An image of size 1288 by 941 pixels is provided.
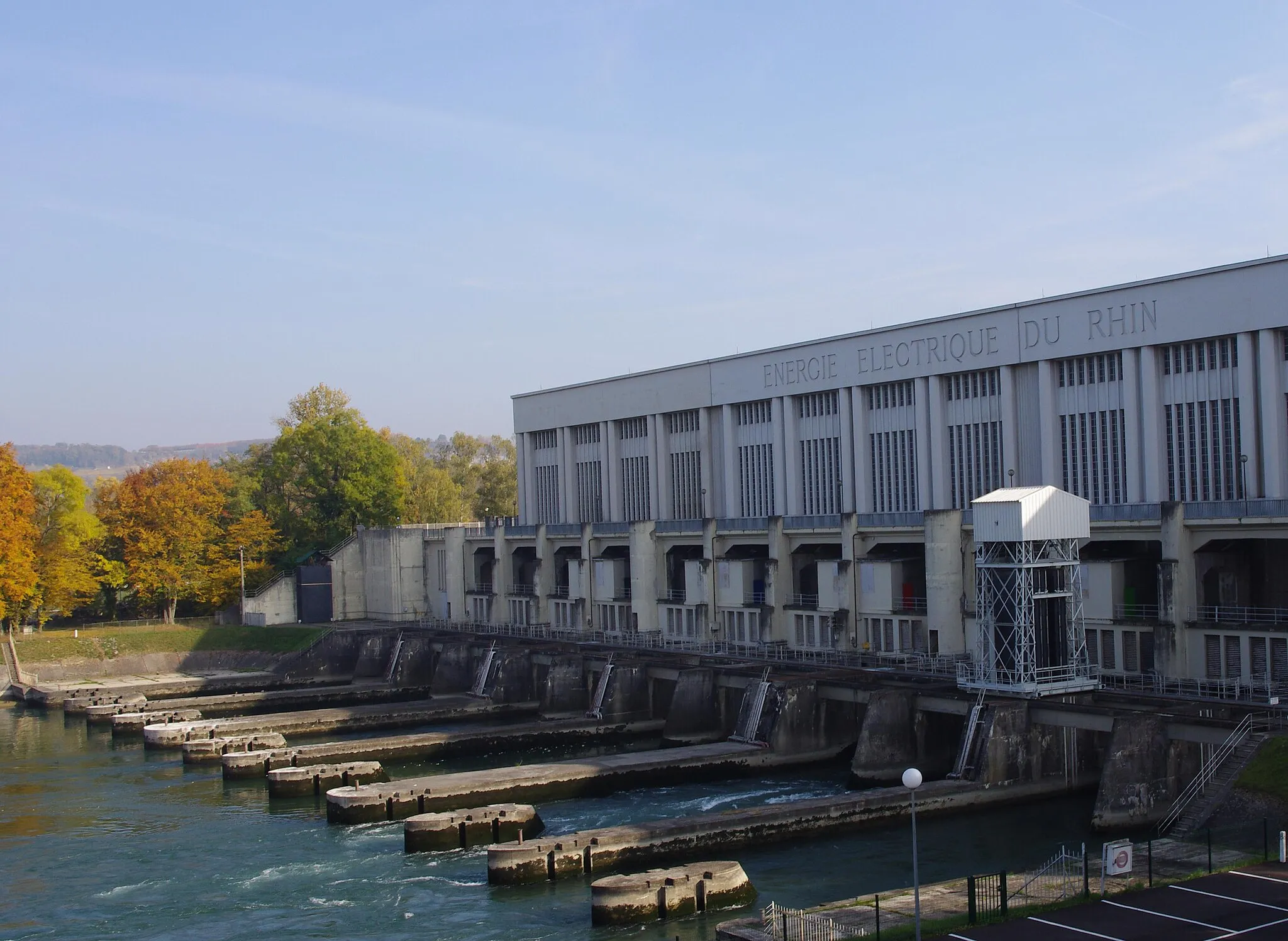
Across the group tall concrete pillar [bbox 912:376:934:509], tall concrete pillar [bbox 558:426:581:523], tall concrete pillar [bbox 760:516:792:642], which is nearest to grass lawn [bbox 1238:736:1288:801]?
tall concrete pillar [bbox 912:376:934:509]

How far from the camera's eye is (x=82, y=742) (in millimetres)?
61438

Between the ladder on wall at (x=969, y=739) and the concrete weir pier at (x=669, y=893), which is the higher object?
the ladder on wall at (x=969, y=739)

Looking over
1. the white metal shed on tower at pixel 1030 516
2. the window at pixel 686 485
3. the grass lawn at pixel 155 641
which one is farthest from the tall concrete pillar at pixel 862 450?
the grass lawn at pixel 155 641

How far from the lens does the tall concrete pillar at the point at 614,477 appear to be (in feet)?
261

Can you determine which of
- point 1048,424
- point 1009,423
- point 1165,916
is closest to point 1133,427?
point 1048,424

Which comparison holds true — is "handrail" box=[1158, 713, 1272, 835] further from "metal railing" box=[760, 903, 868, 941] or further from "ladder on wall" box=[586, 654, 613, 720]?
"ladder on wall" box=[586, 654, 613, 720]

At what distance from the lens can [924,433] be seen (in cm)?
5888

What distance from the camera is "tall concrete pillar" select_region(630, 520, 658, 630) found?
227 ft

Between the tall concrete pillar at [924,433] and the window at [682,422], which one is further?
the window at [682,422]

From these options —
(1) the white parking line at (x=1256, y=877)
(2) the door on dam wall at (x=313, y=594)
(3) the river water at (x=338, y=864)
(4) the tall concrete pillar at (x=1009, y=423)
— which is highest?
(4) the tall concrete pillar at (x=1009, y=423)

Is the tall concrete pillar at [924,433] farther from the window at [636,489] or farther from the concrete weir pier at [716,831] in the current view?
the window at [636,489]

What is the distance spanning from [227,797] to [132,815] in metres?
3.68

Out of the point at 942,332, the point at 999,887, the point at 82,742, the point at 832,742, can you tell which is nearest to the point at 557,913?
the point at 999,887

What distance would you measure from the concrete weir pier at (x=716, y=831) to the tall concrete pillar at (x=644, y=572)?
29.5 metres
